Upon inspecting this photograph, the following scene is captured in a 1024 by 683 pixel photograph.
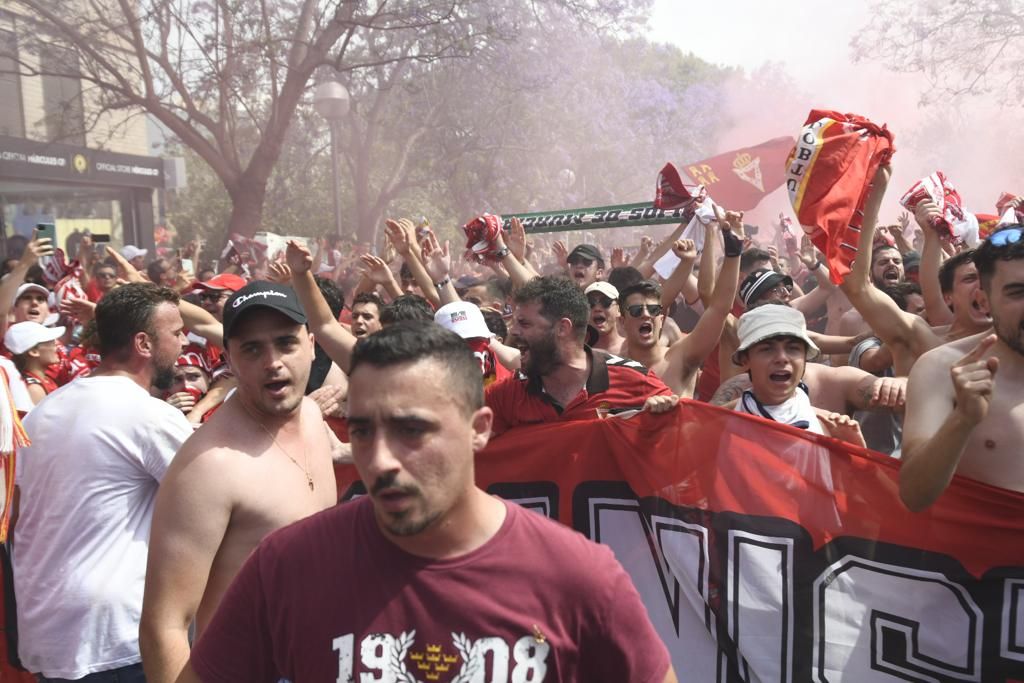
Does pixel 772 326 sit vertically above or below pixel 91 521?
above

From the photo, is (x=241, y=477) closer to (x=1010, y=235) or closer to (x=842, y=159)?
(x=1010, y=235)

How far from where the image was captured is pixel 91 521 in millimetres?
3045

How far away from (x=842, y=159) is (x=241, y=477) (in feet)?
10.4

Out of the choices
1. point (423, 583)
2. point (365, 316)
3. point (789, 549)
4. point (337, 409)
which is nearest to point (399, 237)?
point (365, 316)

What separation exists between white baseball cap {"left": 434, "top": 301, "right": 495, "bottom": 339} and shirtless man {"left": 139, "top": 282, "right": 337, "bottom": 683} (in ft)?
6.75

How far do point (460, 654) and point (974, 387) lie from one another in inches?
64.8

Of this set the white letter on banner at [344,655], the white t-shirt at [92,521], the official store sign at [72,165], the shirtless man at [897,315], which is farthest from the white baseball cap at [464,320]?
the official store sign at [72,165]

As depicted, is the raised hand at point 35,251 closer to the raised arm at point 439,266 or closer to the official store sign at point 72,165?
the raised arm at point 439,266

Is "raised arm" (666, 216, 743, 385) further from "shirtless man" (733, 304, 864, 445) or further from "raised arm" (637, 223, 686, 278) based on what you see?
"raised arm" (637, 223, 686, 278)

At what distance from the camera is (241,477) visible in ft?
8.11

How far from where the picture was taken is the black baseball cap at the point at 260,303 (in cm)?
265

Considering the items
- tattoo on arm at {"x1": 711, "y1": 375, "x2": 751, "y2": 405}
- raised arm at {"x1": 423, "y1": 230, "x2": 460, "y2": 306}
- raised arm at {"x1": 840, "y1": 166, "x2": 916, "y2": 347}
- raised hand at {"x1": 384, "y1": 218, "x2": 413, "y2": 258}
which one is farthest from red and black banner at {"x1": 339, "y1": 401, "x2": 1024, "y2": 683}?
raised arm at {"x1": 423, "y1": 230, "x2": 460, "y2": 306}

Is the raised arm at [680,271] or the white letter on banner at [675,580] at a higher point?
the raised arm at [680,271]

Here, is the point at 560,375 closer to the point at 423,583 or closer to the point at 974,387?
the point at 974,387
